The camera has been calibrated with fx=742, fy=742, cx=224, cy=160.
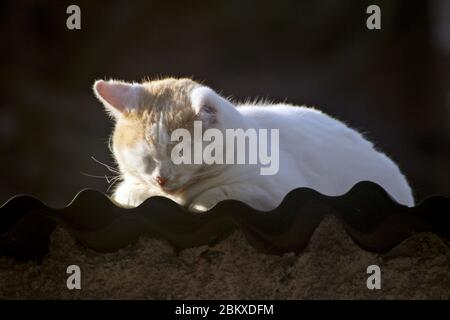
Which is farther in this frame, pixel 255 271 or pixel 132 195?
pixel 132 195

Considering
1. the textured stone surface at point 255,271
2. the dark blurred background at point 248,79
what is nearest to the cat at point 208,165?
the textured stone surface at point 255,271

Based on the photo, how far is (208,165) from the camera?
168cm

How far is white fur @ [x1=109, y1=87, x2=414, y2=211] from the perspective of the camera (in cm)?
166

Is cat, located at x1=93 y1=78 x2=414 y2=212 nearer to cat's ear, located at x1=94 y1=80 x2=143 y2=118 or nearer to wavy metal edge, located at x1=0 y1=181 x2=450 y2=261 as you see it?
cat's ear, located at x1=94 y1=80 x2=143 y2=118

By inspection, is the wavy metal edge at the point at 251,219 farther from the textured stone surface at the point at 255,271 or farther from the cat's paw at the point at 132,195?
the cat's paw at the point at 132,195

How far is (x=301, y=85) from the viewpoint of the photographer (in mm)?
4840

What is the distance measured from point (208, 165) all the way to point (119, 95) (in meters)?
0.30

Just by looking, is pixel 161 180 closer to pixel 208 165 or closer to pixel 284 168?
pixel 208 165

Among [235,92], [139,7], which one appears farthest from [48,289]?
[139,7]

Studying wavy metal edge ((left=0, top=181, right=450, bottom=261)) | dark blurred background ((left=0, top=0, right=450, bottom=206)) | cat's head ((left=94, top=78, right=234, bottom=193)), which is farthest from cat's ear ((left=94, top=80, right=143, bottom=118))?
dark blurred background ((left=0, top=0, right=450, bottom=206))

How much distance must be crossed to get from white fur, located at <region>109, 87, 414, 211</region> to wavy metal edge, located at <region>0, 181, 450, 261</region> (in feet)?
0.68

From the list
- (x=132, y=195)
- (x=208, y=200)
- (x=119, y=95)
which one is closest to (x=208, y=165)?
(x=208, y=200)
